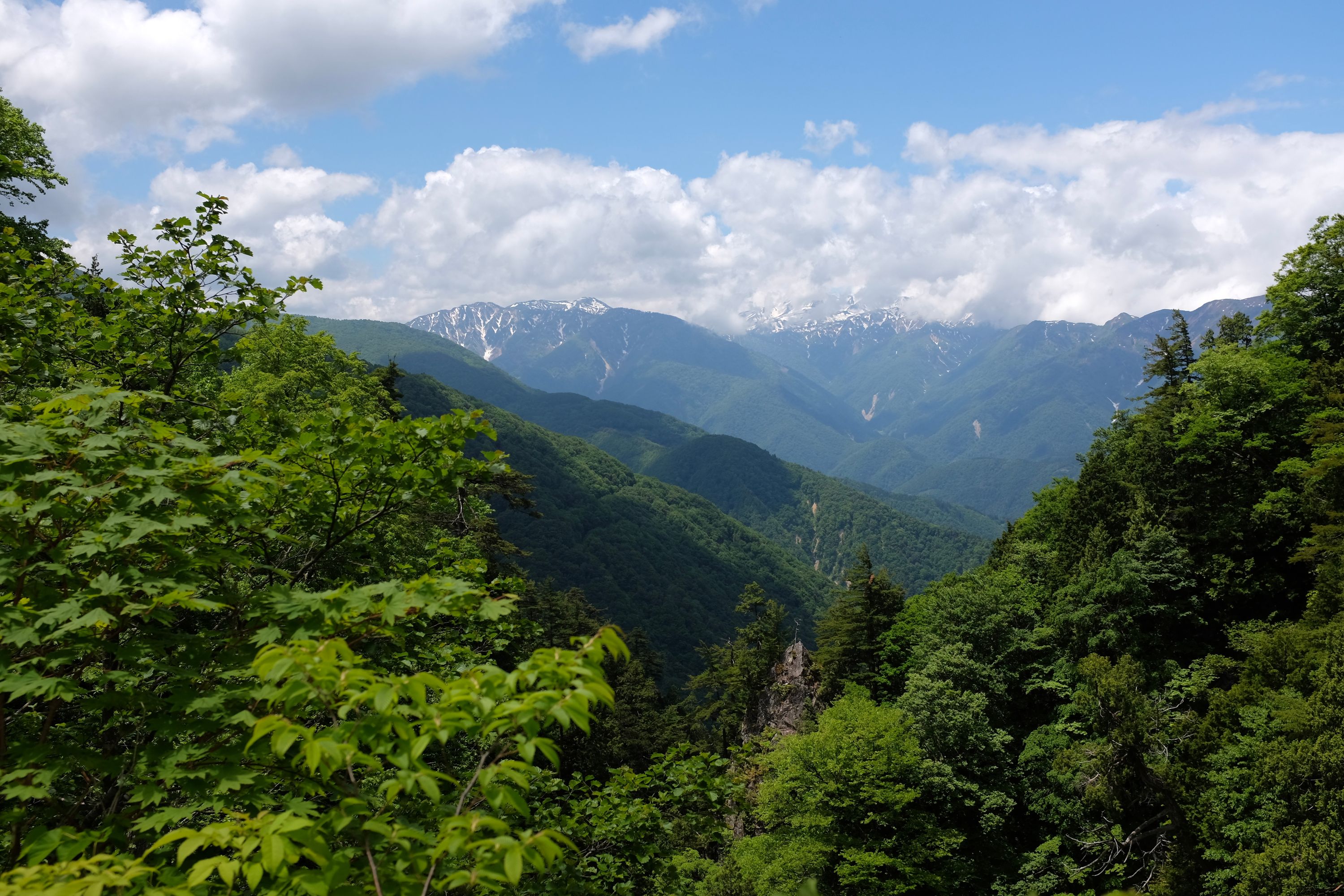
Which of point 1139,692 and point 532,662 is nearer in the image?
point 532,662

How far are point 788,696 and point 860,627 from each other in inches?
322

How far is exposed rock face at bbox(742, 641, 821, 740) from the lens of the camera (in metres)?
43.0

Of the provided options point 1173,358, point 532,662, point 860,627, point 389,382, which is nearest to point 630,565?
point 860,627

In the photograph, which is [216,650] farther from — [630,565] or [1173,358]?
[630,565]

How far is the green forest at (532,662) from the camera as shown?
11.4ft

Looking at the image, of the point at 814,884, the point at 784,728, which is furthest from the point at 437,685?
the point at 784,728

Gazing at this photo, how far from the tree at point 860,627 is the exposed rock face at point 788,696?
2.78 meters

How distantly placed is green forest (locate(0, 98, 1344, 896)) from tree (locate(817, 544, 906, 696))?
0.26 metres

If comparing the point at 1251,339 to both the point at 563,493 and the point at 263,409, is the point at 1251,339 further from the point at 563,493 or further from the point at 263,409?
the point at 563,493

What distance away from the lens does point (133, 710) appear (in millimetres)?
4645

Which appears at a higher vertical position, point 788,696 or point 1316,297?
point 1316,297

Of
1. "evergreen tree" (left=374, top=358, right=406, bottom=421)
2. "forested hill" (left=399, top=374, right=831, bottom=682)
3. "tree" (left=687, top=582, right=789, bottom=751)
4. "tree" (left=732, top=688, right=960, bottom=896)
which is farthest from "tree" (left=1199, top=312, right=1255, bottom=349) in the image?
"forested hill" (left=399, top=374, right=831, bottom=682)

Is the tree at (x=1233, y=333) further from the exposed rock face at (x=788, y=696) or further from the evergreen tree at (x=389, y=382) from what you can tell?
the evergreen tree at (x=389, y=382)

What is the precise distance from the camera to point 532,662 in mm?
3311
